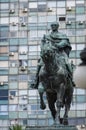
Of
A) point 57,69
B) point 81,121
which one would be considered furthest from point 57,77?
point 81,121

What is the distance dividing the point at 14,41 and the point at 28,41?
1290mm

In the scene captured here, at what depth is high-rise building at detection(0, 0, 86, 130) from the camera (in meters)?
65.2

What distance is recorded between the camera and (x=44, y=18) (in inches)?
2707

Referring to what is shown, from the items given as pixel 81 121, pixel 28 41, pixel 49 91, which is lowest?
pixel 81 121

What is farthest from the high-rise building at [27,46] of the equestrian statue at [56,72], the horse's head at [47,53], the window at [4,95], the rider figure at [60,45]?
the horse's head at [47,53]

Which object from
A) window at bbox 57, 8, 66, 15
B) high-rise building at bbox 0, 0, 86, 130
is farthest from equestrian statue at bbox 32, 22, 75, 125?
window at bbox 57, 8, 66, 15

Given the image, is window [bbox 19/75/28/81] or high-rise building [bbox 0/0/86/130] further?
window [bbox 19/75/28/81]

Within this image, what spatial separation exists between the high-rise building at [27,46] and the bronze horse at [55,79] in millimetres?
43625

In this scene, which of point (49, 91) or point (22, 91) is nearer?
point (49, 91)

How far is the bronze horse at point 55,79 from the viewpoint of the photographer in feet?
65.2

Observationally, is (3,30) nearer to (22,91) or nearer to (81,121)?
(22,91)

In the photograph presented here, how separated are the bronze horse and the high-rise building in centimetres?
4362

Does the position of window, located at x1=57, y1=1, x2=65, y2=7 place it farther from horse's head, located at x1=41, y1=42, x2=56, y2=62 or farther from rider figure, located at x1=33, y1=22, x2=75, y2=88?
horse's head, located at x1=41, y1=42, x2=56, y2=62

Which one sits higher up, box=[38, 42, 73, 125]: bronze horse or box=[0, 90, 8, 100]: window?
box=[38, 42, 73, 125]: bronze horse
